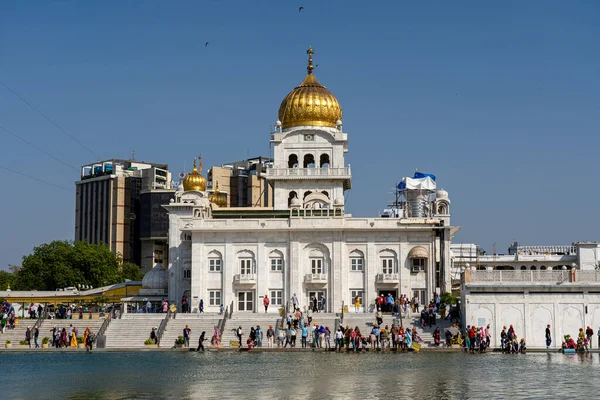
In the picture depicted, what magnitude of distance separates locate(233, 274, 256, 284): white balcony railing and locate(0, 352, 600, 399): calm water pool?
53.9 ft

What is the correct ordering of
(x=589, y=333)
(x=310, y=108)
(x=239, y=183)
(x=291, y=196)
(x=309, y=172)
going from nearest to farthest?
(x=589, y=333) → (x=309, y=172) → (x=291, y=196) → (x=310, y=108) → (x=239, y=183)

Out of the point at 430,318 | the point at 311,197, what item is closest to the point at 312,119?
the point at 311,197

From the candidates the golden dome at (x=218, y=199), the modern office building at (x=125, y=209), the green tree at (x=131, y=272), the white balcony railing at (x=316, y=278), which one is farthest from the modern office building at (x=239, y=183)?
the white balcony railing at (x=316, y=278)

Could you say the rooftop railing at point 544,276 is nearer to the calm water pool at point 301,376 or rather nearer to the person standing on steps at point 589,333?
the person standing on steps at point 589,333

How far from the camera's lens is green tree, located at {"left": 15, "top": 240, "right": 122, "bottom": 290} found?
94062 millimetres

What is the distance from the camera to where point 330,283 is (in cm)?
6203

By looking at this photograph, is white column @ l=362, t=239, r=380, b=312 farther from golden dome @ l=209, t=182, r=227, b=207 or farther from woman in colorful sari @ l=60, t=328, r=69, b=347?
woman in colorful sari @ l=60, t=328, r=69, b=347

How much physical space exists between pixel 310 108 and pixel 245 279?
609 inches

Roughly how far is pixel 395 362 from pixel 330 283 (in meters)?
22.7

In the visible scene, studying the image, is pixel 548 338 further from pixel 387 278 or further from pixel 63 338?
pixel 63 338

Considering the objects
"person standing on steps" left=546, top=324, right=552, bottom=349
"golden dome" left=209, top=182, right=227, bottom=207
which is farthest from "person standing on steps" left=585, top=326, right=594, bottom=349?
"golden dome" left=209, top=182, right=227, bottom=207

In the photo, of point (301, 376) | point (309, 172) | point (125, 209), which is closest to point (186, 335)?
point (301, 376)

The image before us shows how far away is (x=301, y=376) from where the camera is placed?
3331 centimetres

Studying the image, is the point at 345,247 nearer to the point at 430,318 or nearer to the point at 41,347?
the point at 430,318
